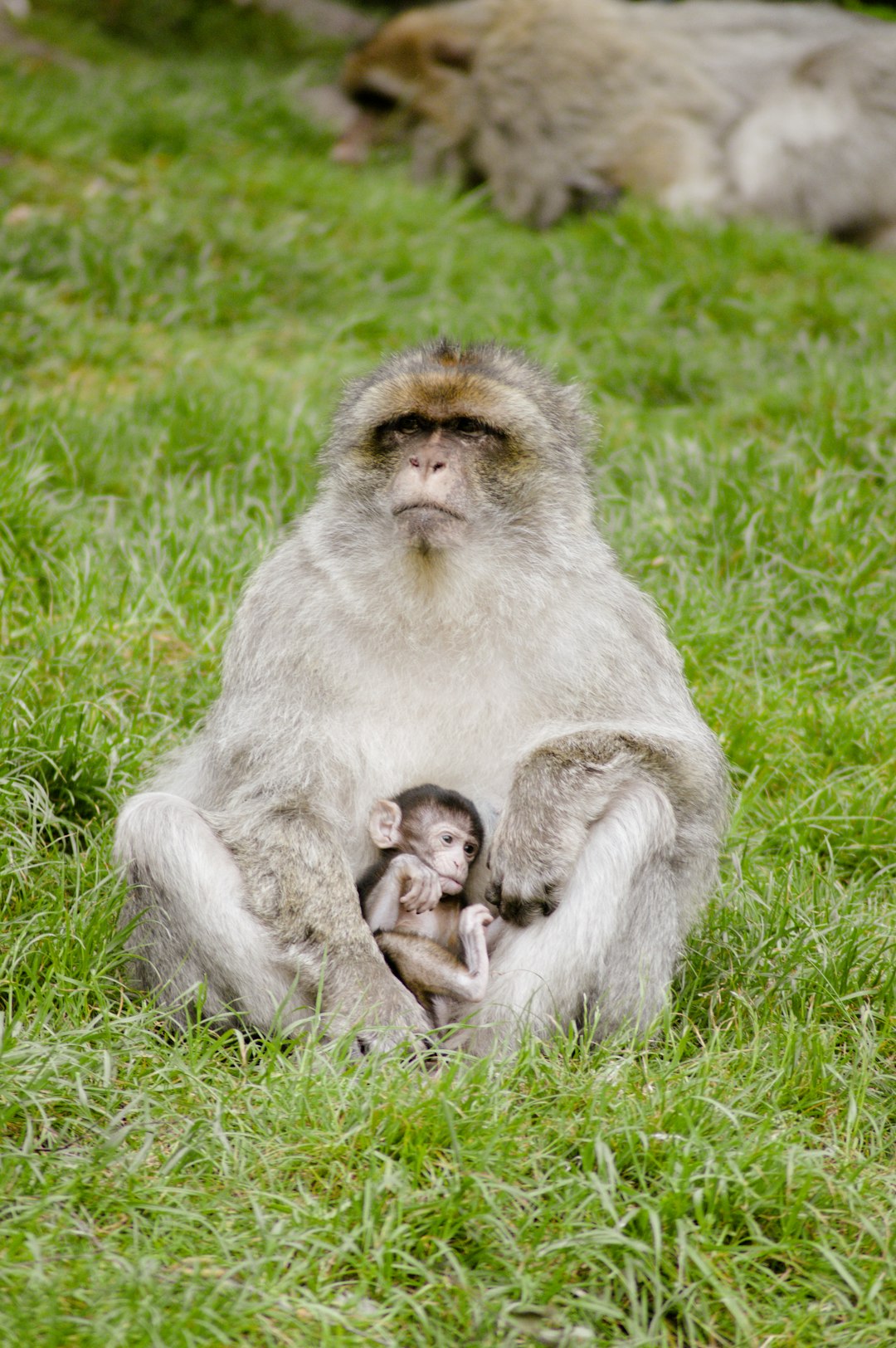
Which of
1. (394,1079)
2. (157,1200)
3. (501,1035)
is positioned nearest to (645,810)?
(501,1035)

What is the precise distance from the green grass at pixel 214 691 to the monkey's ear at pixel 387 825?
58 centimetres

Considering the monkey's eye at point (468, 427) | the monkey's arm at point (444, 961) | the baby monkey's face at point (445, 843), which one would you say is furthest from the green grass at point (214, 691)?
the monkey's eye at point (468, 427)

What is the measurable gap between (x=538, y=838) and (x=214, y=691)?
181 centimetres

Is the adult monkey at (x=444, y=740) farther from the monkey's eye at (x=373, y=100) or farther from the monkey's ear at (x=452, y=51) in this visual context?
the monkey's eye at (x=373, y=100)

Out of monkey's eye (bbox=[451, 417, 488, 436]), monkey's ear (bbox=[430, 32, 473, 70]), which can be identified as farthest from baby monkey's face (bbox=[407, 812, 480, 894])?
monkey's ear (bbox=[430, 32, 473, 70])

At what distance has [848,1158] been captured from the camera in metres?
3.32

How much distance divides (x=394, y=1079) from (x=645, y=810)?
885mm

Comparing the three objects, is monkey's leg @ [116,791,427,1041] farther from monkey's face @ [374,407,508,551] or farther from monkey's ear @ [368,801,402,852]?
monkey's face @ [374,407,508,551]

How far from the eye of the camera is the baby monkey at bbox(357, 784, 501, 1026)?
12.3ft

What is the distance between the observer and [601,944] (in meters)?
3.58

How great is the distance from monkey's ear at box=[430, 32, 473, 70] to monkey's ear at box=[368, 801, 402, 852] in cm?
754

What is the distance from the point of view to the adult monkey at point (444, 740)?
3.63 metres

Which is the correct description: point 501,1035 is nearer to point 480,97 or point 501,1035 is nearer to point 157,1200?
point 157,1200

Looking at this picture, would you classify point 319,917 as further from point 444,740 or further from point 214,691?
point 214,691
